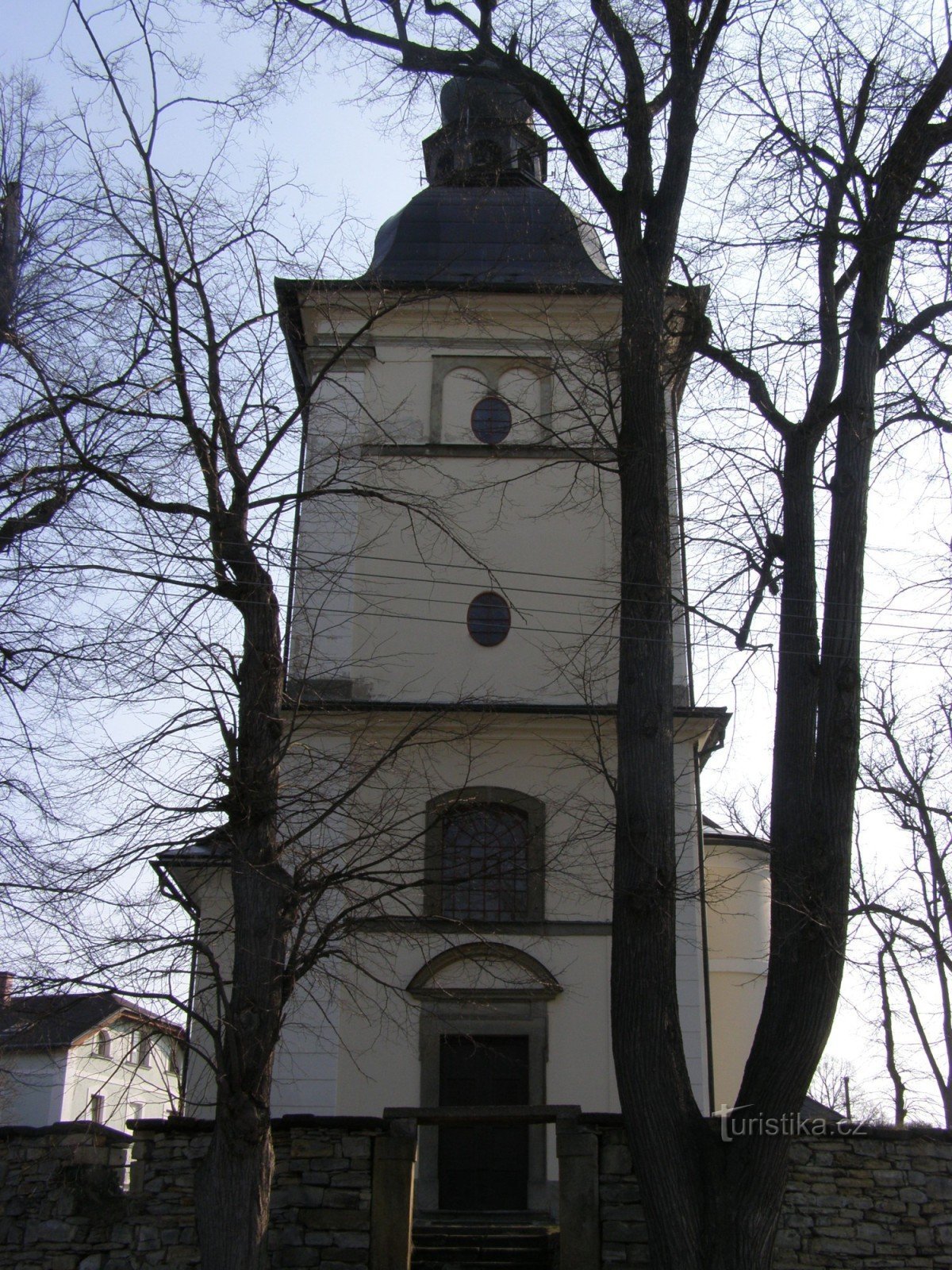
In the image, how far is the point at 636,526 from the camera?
904 centimetres

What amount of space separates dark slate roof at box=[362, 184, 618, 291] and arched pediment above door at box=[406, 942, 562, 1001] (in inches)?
303

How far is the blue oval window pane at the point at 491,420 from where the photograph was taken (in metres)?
16.3

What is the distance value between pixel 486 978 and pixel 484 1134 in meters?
1.50

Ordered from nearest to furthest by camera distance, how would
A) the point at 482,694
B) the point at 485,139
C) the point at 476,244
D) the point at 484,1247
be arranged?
the point at 484,1247 < the point at 482,694 < the point at 485,139 < the point at 476,244

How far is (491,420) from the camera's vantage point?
16375 millimetres

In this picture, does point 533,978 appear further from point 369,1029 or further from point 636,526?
point 636,526

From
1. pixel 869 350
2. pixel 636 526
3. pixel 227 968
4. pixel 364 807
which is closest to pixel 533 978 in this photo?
pixel 227 968

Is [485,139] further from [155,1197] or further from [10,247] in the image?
[155,1197]

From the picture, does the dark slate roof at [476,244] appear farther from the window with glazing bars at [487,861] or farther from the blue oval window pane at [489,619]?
the window with glazing bars at [487,861]

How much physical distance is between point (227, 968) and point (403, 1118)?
2970 millimetres

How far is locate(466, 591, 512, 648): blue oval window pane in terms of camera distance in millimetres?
15094

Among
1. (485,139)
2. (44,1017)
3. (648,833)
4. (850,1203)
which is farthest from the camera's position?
(485,139)

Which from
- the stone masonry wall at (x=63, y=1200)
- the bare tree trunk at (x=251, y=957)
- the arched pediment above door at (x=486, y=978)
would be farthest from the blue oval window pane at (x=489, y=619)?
the stone masonry wall at (x=63, y=1200)

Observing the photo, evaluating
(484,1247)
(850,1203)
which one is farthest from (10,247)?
(850,1203)
